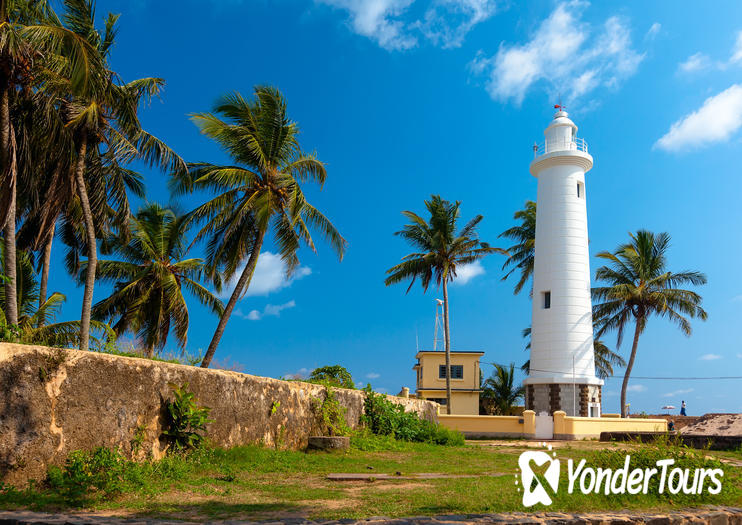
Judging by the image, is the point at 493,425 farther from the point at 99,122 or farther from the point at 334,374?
the point at 99,122

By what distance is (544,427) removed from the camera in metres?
25.4

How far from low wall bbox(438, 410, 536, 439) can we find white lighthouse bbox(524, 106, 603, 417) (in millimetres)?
3287

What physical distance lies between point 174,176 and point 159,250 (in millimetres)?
6796

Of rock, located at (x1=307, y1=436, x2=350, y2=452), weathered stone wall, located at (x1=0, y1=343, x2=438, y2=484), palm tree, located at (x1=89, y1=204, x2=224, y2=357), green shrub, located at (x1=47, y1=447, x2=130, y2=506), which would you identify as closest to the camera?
green shrub, located at (x1=47, y1=447, x2=130, y2=506)

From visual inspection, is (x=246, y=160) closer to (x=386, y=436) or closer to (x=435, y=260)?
(x=386, y=436)

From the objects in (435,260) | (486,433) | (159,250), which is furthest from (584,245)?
(159,250)

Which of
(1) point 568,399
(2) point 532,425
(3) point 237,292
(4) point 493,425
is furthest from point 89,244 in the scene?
(1) point 568,399

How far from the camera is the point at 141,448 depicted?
7.71m

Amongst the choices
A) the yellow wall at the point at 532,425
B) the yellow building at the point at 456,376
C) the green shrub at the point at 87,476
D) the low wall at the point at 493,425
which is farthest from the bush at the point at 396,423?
the yellow building at the point at 456,376

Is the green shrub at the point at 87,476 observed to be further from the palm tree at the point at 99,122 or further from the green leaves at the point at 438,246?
the green leaves at the point at 438,246

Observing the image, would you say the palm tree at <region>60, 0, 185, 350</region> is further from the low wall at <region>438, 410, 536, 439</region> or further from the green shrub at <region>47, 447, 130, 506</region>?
the low wall at <region>438, 410, 536, 439</region>

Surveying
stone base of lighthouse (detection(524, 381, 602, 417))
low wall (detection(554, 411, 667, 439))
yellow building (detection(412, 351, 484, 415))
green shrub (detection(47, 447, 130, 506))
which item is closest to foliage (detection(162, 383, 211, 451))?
green shrub (detection(47, 447, 130, 506))

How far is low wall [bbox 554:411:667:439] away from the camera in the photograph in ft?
81.2

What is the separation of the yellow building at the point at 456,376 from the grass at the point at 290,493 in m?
24.1
